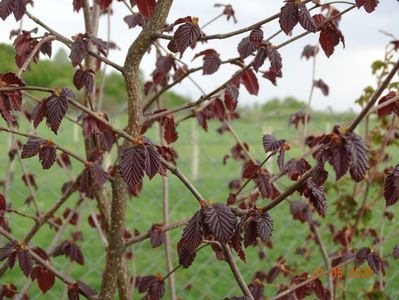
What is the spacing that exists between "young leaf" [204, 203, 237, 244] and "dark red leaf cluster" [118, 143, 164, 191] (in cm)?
13

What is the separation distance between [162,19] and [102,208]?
2.08ft

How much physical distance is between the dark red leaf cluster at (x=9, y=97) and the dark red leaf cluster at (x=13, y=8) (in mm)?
133

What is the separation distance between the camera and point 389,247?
5.62 meters

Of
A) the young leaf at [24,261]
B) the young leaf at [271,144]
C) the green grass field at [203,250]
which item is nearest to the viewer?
the young leaf at [271,144]

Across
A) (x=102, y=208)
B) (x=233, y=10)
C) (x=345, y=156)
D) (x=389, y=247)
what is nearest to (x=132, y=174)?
(x=345, y=156)

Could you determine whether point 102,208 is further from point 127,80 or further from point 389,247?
point 389,247

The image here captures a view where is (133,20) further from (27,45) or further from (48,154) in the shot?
(48,154)

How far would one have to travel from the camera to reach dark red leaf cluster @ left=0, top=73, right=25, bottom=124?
4.49ft

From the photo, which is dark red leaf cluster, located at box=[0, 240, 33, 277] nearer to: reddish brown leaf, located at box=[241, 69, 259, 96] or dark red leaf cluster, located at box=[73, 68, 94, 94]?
dark red leaf cluster, located at box=[73, 68, 94, 94]

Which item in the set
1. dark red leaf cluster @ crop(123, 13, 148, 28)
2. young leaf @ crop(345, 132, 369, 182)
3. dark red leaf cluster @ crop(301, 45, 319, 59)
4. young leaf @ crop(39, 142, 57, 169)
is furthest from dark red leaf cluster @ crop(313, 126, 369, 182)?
dark red leaf cluster @ crop(301, 45, 319, 59)

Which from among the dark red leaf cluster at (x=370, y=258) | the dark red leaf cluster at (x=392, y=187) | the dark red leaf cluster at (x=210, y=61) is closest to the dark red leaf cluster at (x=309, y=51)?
the dark red leaf cluster at (x=210, y=61)

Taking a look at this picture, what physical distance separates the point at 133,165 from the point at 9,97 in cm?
36

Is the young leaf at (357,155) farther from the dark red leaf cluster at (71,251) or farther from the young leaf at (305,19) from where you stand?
the dark red leaf cluster at (71,251)

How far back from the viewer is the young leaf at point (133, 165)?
1.20 meters
